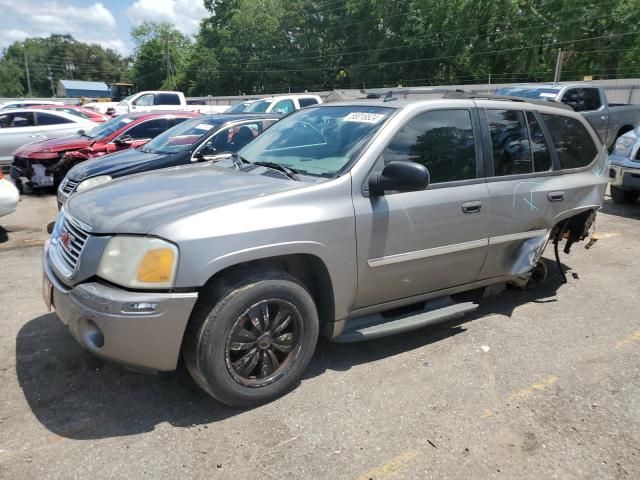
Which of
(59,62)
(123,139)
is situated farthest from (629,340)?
(59,62)

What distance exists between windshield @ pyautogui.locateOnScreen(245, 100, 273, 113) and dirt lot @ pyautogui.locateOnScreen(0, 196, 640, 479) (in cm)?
1109

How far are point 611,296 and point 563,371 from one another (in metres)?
1.78

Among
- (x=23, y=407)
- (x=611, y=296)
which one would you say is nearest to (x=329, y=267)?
(x=23, y=407)

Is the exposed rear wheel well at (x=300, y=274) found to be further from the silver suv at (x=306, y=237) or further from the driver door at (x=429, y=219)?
the driver door at (x=429, y=219)

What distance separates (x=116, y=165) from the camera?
701 centimetres

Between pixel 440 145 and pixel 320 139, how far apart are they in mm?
857

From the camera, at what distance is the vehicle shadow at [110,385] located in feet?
9.32

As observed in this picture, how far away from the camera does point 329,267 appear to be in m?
3.08

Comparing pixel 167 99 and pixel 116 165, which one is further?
pixel 167 99

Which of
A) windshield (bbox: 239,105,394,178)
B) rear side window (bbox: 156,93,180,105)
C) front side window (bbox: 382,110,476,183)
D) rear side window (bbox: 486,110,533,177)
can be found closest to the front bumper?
windshield (bbox: 239,105,394,178)

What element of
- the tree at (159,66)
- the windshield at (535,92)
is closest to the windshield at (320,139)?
the windshield at (535,92)

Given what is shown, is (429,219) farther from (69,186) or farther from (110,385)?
(69,186)

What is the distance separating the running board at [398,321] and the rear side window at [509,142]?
42.3 inches

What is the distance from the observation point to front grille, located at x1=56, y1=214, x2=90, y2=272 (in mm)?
2838
